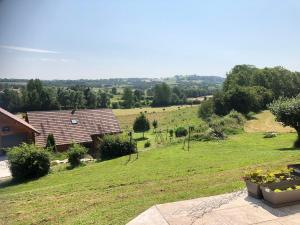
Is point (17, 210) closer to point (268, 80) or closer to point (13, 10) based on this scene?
point (13, 10)

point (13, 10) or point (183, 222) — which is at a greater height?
point (13, 10)

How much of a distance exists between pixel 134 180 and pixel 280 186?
5.24m

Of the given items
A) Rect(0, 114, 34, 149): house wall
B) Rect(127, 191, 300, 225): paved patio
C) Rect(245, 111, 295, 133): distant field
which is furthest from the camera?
Rect(245, 111, 295, 133): distant field

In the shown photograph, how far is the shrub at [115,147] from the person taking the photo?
2254 cm

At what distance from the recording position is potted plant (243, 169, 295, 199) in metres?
7.50

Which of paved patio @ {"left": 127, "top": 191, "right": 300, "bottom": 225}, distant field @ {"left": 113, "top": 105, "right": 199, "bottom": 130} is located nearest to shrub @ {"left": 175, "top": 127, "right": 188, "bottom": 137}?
distant field @ {"left": 113, "top": 105, "right": 199, "bottom": 130}

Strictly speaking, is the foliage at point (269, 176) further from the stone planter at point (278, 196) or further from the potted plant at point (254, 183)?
the stone planter at point (278, 196)

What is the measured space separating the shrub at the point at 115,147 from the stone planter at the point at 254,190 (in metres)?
15.3

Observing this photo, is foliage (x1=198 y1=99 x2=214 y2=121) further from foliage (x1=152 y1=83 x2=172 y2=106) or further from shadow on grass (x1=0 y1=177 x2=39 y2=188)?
foliage (x1=152 y1=83 x2=172 y2=106)

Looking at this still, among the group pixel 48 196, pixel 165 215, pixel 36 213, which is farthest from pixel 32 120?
pixel 165 215

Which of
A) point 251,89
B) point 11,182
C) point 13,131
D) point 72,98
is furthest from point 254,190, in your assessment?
point 72,98

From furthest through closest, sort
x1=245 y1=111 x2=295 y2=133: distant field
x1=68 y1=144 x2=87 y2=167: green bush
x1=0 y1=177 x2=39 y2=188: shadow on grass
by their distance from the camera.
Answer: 1. x1=245 y1=111 x2=295 y2=133: distant field
2. x1=68 y1=144 x2=87 y2=167: green bush
3. x1=0 y1=177 x2=39 y2=188: shadow on grass

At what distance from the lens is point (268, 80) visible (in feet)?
205

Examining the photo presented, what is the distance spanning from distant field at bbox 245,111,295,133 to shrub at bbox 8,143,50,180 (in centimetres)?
2086
